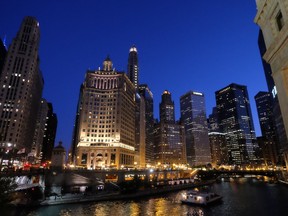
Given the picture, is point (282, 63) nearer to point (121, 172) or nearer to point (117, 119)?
point (121, 172)

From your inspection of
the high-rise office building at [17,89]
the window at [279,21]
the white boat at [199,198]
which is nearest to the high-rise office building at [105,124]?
the high-rise office building at [17,89]

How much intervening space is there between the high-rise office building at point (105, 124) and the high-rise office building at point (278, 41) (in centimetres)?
13689

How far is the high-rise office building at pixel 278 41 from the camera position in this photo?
47.7 feet

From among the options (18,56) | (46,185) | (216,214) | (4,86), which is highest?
(18,56)

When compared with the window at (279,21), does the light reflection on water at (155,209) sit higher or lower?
lower

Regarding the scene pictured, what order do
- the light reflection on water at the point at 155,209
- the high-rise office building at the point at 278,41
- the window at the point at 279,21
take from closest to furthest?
the high-rise office building at the point at 278,41 → the window at the point at 279,21 → the light reflection on water at the point at 155,209

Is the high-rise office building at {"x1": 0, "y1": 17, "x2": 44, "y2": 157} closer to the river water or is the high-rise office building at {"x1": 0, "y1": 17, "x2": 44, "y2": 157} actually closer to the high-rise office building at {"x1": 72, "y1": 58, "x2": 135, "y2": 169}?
the high-rise office building at {"x1": 72, "y1": 58, "x2": 135, "y2": 169}

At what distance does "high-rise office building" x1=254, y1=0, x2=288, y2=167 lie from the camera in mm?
14547

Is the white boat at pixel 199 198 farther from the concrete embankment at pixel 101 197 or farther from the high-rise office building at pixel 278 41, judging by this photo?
the high-rise office building at pixel 278 41

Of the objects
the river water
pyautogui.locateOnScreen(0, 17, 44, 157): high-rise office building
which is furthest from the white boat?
pyautogui.locateOnScreen(0, 17, 44, 157): high-rise office building

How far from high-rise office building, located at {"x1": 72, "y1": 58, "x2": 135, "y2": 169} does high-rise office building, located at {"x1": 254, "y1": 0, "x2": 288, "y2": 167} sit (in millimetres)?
136889

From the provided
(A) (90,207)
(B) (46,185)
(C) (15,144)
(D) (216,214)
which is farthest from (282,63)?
(C) (15,144)

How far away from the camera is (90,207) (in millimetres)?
58531

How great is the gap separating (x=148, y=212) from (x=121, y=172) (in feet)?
156
